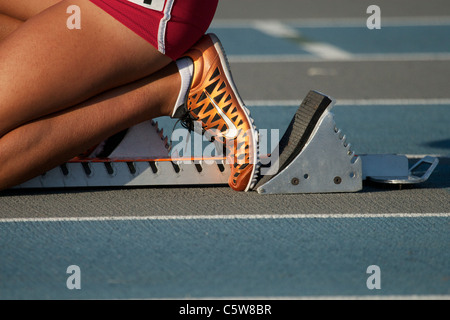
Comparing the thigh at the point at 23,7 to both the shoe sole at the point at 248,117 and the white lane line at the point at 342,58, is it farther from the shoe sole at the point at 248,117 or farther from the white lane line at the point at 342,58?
the white lane line at the point at 342,58

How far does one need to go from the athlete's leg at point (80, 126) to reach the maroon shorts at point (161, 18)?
17cm

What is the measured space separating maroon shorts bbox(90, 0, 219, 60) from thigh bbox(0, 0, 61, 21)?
1.47 ft

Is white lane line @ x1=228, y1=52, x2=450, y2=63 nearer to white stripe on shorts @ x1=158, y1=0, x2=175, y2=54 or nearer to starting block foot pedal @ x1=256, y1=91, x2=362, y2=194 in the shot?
starting block foot pedal @ x1=256, y1=91, x2=362, y2=194

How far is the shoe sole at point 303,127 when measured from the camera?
3.56m

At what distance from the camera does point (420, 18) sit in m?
10.3

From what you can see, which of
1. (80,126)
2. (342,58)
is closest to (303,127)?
(80,126)

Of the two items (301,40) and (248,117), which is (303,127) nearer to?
(248,117)

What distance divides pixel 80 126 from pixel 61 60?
0.30 metres

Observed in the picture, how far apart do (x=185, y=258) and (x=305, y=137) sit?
0.93m

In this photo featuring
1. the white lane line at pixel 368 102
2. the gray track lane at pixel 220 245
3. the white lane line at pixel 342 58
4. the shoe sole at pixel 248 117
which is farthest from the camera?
the white lane line at pixel 342 58

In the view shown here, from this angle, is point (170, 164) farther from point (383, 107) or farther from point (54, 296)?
point (383, 107)

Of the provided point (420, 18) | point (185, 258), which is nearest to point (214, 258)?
point (185, 258)

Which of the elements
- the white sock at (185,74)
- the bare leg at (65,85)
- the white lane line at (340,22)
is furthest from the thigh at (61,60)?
the white lane line at (340,22)

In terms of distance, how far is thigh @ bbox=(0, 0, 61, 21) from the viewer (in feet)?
12.3
